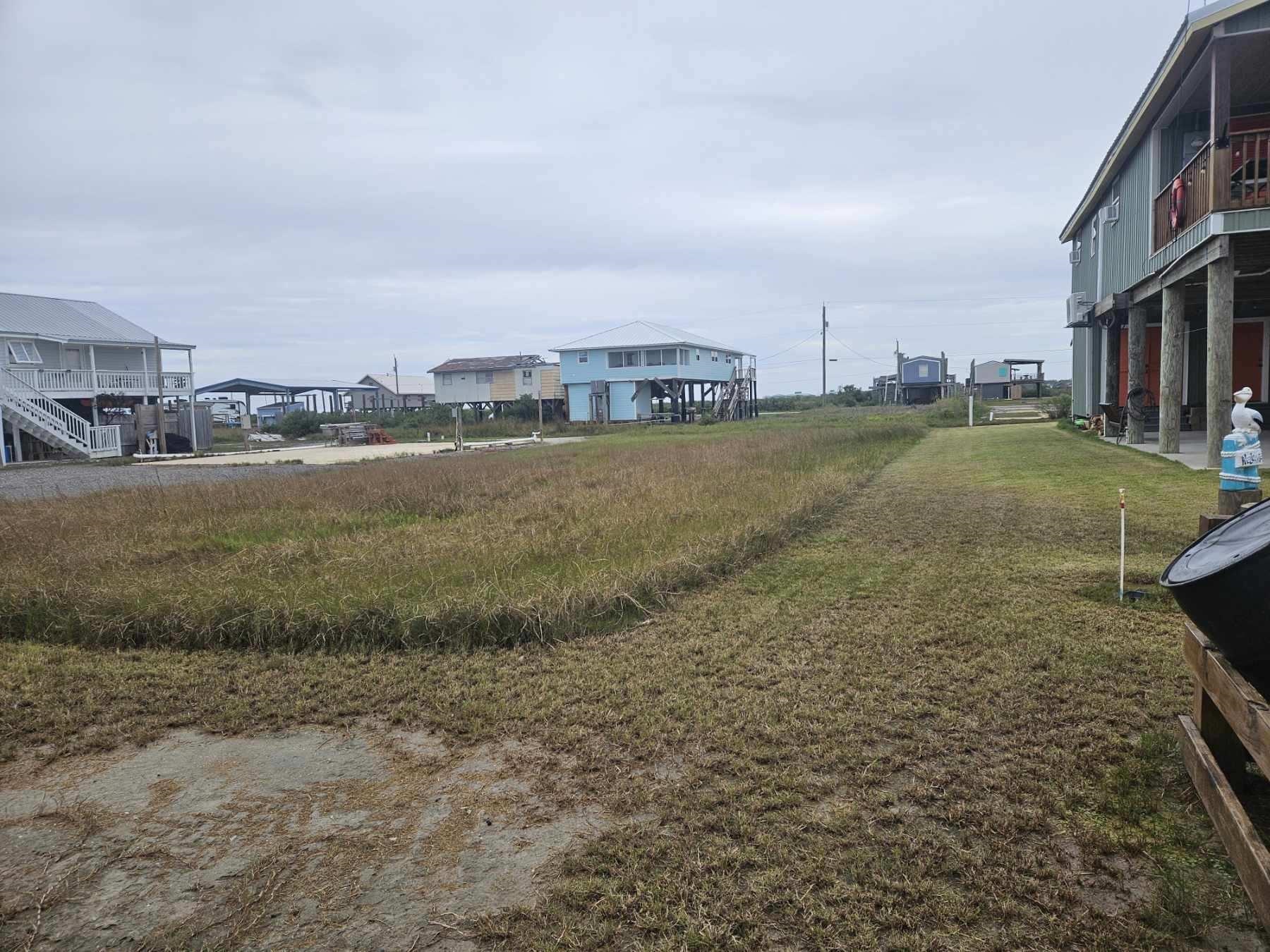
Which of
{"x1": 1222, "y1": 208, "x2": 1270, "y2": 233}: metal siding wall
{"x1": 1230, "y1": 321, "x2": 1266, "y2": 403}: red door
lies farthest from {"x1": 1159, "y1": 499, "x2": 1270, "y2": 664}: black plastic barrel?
{"x1": 1230, "y1": 321, "x2": 1266, "y2": 403}: red door

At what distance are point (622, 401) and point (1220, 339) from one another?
38700mm

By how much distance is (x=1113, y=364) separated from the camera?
69.9 feet

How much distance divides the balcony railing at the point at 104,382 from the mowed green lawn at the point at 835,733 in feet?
99.6

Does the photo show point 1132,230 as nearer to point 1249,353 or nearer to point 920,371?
point 1249,353

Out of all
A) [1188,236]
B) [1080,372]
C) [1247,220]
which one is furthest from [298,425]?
[1247,220]

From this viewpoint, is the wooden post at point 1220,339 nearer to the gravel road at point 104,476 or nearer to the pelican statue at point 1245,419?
the pelican statue at point 1245,419

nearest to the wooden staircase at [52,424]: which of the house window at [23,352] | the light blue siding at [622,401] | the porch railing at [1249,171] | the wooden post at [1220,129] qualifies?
the house window at [23,352]

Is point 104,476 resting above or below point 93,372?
below

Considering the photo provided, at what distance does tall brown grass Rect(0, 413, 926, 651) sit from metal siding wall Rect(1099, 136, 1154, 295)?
7445 millimetres

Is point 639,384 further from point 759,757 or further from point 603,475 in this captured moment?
point 759,757

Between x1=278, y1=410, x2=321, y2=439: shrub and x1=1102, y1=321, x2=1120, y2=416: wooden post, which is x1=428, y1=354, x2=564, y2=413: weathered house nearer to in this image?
x1=278, y1=410, x2=321, y2=439: shrub

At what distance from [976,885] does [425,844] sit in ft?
6.58

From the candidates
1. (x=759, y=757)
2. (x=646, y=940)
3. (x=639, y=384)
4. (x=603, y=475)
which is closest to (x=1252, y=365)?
(x=603, y=475)

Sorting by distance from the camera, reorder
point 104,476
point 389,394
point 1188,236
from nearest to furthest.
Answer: point 1188,236
point 104,476
point 389,394
